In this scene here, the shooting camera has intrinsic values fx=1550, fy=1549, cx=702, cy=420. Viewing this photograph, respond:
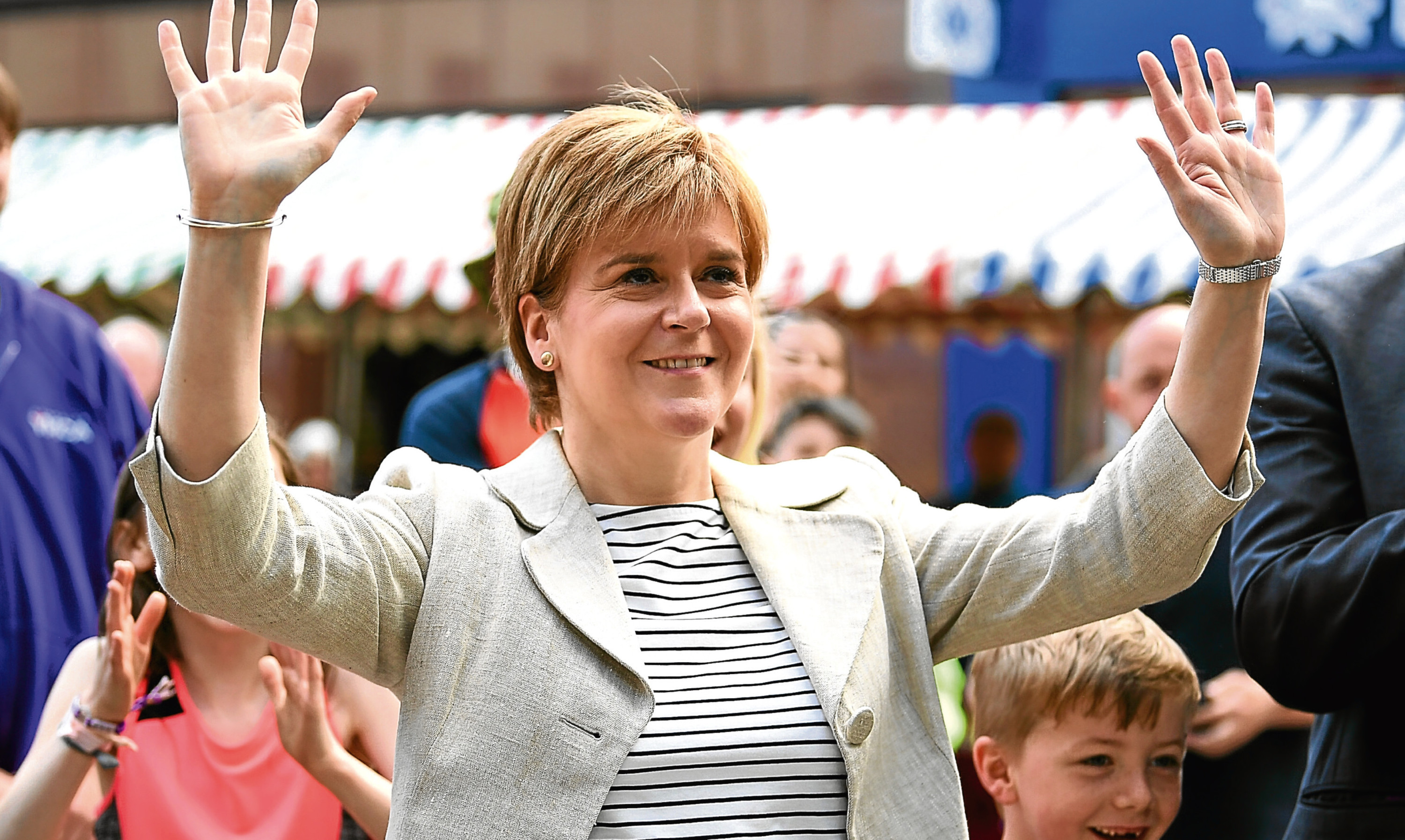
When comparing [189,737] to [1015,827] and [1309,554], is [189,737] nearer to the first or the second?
[1015,827]

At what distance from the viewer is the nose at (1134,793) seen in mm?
2533

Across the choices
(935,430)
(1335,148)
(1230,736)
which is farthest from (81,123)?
(1230,736)

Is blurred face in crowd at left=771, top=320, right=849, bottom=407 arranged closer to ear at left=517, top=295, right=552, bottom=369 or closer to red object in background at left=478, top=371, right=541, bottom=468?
red object in background at left=478, top=371, right=541, bottom=468

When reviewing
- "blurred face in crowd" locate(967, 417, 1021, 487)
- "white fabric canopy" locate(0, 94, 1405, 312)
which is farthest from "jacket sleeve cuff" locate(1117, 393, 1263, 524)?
"white fabric canopy" locate(0, 94, 1405, 312)

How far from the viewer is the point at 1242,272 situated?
1738 mm

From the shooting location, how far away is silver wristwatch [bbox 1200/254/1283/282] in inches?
68.4

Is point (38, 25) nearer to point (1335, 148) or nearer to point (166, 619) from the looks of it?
point (1335, 148)

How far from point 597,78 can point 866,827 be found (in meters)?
8.66

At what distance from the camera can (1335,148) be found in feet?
23.3

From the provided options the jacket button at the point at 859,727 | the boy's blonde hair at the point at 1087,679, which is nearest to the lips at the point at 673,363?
the jacket button at the point at 859,727

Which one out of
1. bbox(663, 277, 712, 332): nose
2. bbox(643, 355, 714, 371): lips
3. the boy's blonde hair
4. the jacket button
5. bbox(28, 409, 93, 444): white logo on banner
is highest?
bbox(663, 277, 712, 332): nose

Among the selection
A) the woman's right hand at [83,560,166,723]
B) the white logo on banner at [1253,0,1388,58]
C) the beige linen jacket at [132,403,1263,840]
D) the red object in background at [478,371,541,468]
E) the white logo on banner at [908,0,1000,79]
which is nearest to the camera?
the beige linen jacket at [132,403,1263,840]

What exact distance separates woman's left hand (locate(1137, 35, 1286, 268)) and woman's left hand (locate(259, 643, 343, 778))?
4.83 ft

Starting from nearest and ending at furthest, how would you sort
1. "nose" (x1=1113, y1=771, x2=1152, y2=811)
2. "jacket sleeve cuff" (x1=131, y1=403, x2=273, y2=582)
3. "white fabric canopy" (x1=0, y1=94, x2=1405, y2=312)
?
"jacket sleeve cuff" (x1=131, y1=403, x2=273, y2=582)
"nose" (x1=1113, y1=771, x2=1152, y2=811)
"white fabric canopy" (x1=0, y1=94, x2=1405, y2=312)
